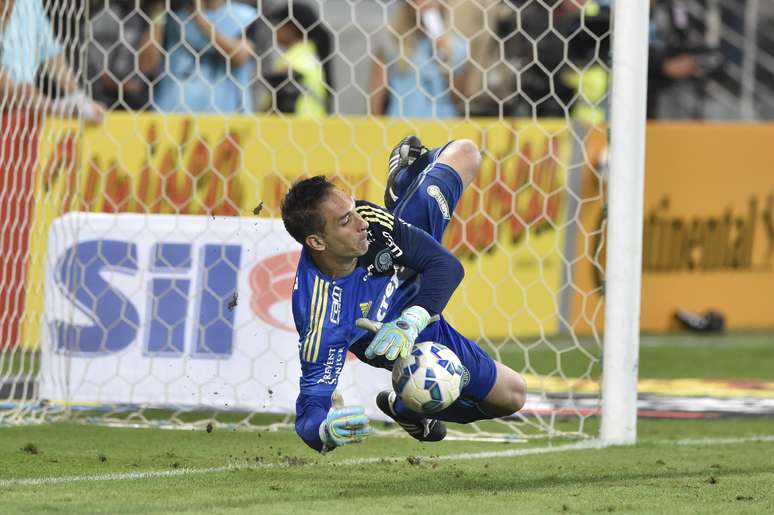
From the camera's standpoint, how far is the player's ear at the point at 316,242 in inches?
210

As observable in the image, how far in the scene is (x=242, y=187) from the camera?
10.1 metres

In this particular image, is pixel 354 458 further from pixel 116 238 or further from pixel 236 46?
pixel 236 46

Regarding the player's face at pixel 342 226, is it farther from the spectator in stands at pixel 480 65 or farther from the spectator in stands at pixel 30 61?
the spectator in stands at pixel 480 65

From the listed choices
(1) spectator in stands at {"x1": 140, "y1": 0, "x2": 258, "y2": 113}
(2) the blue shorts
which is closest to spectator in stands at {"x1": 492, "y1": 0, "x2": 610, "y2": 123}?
(1) spectator in stands at {"x1": 140, "y1": 0, "x2": 258, "y2": 113}

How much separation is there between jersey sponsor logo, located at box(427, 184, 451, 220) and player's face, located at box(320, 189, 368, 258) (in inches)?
32.1

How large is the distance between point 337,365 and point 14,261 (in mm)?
3153

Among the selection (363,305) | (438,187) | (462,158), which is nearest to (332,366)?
(363,305)

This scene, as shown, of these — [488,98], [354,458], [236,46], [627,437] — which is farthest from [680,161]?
[354,458]

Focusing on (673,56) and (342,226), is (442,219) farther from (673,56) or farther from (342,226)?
(673,56)

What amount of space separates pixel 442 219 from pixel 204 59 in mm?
4825

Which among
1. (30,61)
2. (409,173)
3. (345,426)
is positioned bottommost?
(345,426)

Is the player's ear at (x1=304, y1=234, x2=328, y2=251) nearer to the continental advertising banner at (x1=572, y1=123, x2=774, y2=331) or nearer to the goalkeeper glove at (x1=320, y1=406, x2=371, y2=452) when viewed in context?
the goalkeeper glove at (x1=320, y1=406, x2=371, y2=452)

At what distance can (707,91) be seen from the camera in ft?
45.0

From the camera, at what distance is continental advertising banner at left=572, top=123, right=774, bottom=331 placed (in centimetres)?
1183
